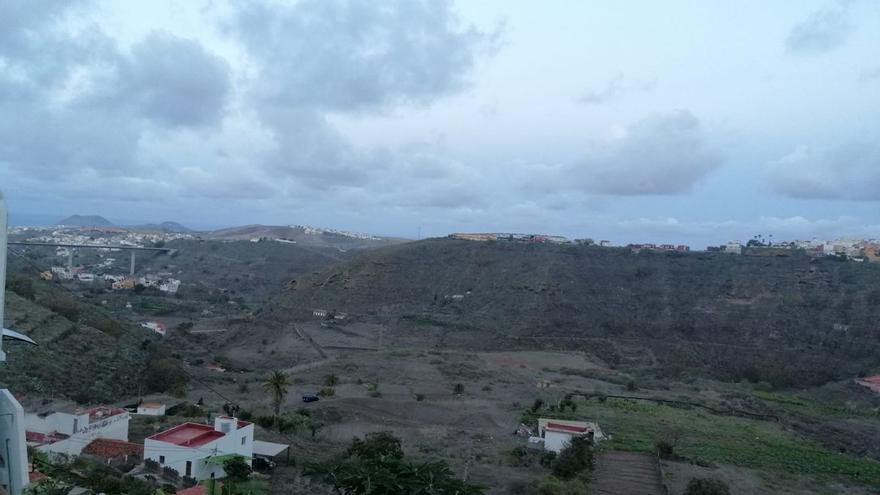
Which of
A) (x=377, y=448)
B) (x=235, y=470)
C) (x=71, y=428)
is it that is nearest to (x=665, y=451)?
(x=377, y=448)

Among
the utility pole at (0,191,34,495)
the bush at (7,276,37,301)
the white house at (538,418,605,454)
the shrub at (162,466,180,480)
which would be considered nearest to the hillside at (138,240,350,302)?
the bush at (7,276,37,301)

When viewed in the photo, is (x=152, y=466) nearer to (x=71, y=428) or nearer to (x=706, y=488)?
(x=71, y=428)

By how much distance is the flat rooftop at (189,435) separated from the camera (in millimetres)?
19130

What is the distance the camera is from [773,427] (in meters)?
32.1

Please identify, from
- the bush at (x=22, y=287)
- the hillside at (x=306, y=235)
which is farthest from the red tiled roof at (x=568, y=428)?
the hillside at (x=306, y=235)

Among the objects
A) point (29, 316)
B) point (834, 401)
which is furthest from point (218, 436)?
point (834, 401)

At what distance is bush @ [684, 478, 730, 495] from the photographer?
62.4 feet

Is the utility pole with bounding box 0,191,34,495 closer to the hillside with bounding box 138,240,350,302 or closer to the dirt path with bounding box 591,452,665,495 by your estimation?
the dirt path with bounding box 591,452,665,495

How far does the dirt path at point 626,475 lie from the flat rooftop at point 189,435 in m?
11.3

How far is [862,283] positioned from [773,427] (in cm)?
3244

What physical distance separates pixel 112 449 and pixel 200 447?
9.40 feet

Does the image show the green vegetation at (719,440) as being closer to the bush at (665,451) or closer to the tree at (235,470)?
the bush at (665,451)

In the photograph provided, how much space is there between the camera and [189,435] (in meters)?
20.0

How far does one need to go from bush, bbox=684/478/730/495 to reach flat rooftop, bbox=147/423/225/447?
1362cm
